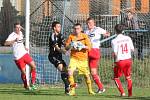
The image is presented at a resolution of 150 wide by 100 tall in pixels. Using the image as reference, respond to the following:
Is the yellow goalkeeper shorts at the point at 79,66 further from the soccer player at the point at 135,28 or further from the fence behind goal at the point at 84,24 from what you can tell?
the soccer player at the point at 135,28

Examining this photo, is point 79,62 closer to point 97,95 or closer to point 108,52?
point 97,95

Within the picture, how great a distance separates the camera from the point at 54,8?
831 inches

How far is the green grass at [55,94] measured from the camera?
48.1ft

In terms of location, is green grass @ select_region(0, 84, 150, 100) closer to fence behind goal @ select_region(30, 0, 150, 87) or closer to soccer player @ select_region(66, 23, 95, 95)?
soccer player @ select_region(66, 23, 95, 95)

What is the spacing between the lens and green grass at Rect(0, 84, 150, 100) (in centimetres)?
1466

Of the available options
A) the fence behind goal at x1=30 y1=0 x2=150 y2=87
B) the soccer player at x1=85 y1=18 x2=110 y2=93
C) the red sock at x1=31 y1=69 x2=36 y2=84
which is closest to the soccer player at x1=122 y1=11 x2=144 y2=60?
the fence behind goal at x1=30 y1=0 x2=150 y2=87

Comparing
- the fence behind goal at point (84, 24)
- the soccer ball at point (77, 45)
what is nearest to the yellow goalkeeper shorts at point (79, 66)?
the soccer ball at point (77, 45)

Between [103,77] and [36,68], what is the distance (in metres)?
2.14

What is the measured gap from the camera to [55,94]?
1576cm

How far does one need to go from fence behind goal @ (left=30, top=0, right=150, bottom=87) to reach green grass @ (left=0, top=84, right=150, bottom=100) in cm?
113

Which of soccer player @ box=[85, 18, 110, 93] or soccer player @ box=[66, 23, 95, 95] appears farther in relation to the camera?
soccer player @ box=[85, 18, 110, 93]

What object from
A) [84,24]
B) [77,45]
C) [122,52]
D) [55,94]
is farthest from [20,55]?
[122,52]

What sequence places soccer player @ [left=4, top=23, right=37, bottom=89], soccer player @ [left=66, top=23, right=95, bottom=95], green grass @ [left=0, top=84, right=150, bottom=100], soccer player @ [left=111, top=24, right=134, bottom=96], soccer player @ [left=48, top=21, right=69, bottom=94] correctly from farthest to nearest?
soccer player @ [left=4, top=23, right=37, bottom=89] → soccer player @ [left=48, top=21, right=69, bottom=94] → soccer player @ [left=66, top=23, right=95, bottom=95] → soccer player @ [left=111, top=24, right=134, bottom=96] → green grass @ [left=0, top=84, right=150, bottom=100]

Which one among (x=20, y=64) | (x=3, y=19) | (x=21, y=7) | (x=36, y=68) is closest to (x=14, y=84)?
(x=36, y=68)
